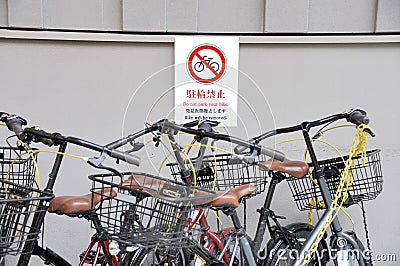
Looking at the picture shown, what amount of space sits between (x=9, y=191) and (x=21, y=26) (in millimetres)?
1188

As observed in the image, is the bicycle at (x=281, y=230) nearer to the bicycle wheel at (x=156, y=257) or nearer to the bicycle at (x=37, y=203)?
the bicycle wheel at (x=156, y=257)

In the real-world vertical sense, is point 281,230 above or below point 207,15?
below

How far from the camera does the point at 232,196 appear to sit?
205 centimetres

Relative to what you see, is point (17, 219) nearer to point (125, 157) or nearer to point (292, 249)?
point (125, 157)

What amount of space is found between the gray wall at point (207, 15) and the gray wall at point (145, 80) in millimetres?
105

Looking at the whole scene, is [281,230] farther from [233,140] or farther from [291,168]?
[233,140]

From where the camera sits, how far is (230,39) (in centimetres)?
279

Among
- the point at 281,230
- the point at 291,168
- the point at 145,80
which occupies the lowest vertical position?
the point at 281,230

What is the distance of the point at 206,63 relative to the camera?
2.68m

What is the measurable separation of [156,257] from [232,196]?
521 mm

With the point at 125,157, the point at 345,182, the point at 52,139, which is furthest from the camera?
the point at 345,182

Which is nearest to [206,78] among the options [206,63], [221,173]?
[206,63]

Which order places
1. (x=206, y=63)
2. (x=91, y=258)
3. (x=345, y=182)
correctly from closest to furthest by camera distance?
(x=91, y=258) < (x=345, y=182) < (x=206, y=63)

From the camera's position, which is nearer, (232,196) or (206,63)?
(232,196)
